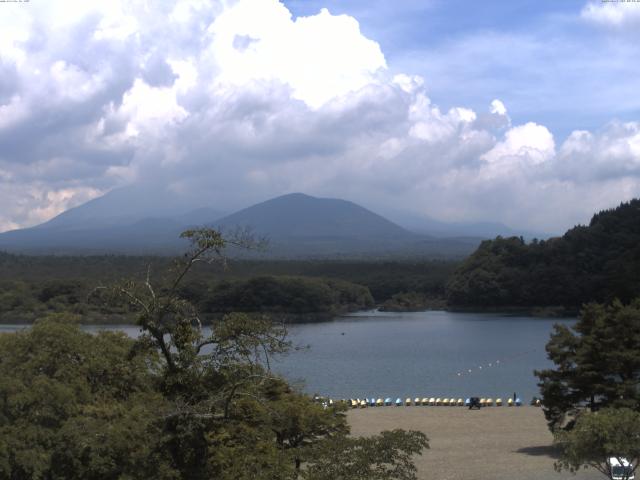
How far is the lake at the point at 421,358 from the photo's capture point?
3155 cm

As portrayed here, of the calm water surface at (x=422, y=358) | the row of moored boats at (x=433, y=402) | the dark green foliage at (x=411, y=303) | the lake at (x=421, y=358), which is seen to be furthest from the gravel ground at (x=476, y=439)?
the dark green foliage at (x=411, y=303)

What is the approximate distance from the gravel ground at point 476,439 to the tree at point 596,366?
1.24 metres

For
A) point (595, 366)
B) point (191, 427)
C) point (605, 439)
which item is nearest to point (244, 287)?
point (595, 366)

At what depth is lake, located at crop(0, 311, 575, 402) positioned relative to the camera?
31.5 metres

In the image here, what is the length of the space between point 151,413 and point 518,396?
24053mm

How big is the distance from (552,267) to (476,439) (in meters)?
52.6

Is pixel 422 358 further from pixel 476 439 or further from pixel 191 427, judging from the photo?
pixel 191 427

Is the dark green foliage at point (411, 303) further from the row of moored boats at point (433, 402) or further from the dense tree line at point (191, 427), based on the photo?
the dense tree line at point (191, 427)

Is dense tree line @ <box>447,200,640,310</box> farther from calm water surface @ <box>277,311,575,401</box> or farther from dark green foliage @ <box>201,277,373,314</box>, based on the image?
dark green foliage @ <box>201,277,373,314</box>

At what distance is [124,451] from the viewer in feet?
26.8

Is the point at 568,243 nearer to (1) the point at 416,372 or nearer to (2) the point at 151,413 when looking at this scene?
(1) the point at 416,372

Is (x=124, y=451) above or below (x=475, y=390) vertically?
above

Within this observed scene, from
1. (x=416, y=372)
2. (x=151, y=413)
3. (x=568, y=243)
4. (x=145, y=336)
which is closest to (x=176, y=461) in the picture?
(x=151, y=413)

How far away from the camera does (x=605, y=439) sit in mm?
11883
